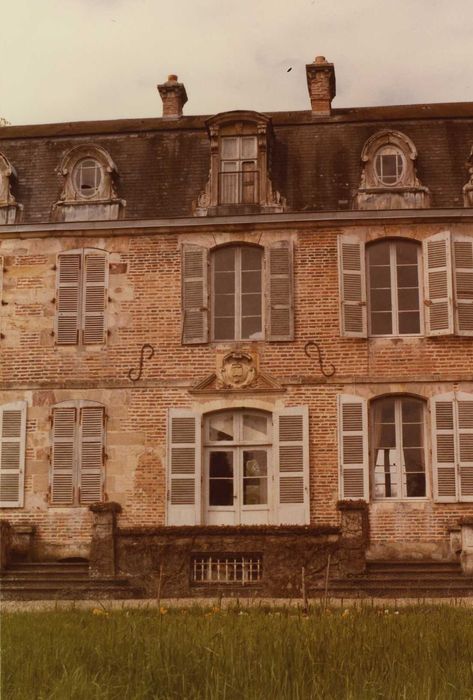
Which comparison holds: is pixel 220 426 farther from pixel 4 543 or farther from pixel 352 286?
pixel 4 543

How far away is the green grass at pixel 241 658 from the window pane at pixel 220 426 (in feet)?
29.6

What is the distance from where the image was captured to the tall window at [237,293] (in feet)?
62.6

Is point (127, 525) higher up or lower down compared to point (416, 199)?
lower down

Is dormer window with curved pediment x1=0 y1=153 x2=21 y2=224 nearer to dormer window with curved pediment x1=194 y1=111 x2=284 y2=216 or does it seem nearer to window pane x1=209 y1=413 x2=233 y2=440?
dormer window with curved pediment x1=194 y1=111 x2=284 y2=216

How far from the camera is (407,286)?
1891 cm

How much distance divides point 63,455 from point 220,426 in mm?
2569

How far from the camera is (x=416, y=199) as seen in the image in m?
19.0

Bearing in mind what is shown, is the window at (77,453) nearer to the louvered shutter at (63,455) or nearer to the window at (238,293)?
the louvered shutter at (63,455)

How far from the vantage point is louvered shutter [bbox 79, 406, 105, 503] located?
1867 cm

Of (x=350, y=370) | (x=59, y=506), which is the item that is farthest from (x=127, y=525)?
(x=350, y=370)

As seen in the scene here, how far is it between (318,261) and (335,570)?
Answer: 18.5 feet

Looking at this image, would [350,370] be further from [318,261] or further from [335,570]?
[335,570]

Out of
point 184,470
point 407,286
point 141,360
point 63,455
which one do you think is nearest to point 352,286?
point 407,286

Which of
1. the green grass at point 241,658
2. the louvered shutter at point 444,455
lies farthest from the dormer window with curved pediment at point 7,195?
the green grass at point 241,658
